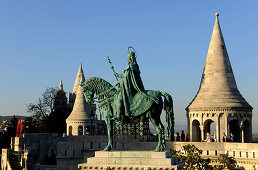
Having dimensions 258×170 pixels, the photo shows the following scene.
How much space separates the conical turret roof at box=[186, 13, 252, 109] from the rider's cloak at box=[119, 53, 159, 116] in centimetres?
1074

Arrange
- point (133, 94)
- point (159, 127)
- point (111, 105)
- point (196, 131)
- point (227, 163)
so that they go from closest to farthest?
1. point (159, 127)
2. point (133, 94)
3. point (111, 105)
4. point (227, 163)
5. point (196, 131)

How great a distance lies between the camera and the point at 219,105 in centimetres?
2117

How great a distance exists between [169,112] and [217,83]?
11270 millimetres

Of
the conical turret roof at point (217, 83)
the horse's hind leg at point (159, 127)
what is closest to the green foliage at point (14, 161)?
the conical turret roof at point (217, 83)

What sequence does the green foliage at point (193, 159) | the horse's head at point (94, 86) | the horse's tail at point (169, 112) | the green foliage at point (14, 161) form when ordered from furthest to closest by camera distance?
the green foliage at point (14, 161) < the green foliage at point (193, 159) < the horse's head at point (94, 86) < the horse's tail at point (169, 112)

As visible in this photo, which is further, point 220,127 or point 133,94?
point 220,127

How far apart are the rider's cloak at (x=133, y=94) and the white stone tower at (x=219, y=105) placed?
10.7 m

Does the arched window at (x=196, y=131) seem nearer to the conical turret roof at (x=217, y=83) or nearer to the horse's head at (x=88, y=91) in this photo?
the conical turret roof at (x=217, y=83)

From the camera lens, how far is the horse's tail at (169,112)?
11656 mm

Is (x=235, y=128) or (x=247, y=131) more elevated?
(x=235, y=128)

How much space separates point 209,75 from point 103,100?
1228 centimetres

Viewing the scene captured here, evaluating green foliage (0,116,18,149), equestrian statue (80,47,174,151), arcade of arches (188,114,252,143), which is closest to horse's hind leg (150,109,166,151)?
equestrian statue (80,47,174,151)


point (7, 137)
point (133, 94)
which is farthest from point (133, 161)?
point (7, 137)

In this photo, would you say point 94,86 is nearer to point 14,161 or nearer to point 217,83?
point 217,83
